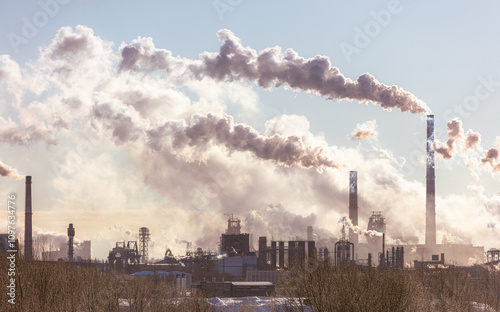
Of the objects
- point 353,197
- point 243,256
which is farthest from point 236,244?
point 353,197

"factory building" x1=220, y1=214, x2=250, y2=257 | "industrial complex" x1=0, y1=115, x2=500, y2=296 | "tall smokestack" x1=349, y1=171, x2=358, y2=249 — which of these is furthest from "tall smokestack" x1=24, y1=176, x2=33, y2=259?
"tall smokestack" x1=349, y1=171, x2=358, y2=249

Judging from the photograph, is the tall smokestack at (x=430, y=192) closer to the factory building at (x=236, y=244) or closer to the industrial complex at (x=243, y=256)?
the industrial complex at (x=243, y=256)

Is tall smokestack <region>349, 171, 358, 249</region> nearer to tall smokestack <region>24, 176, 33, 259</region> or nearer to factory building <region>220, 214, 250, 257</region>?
factory building <region>220, 214, 250, 257</region>

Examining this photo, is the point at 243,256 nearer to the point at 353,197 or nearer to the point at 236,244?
the point at 236,244

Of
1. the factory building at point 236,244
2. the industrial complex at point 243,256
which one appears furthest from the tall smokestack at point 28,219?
the factory building at point 236,244

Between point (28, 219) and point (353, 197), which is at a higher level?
point (353, 197)

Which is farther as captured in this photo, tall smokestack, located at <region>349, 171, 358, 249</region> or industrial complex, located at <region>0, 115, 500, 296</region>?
tall smokestack, located at <region>349, 171, 358, 249</region>

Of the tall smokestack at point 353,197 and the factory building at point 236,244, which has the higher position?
the tall smokestack at point 353,197

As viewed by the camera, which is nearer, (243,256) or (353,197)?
(243,256)

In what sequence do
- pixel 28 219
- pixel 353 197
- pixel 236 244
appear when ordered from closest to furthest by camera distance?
pixel 28 219
pixel 236 244
pixel 353 197

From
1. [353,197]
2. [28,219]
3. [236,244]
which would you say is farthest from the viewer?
[353,197]

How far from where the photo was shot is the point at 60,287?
27.1m

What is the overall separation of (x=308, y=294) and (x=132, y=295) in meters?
26.4

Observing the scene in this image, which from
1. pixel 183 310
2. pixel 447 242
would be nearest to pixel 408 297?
pixel 183 310
